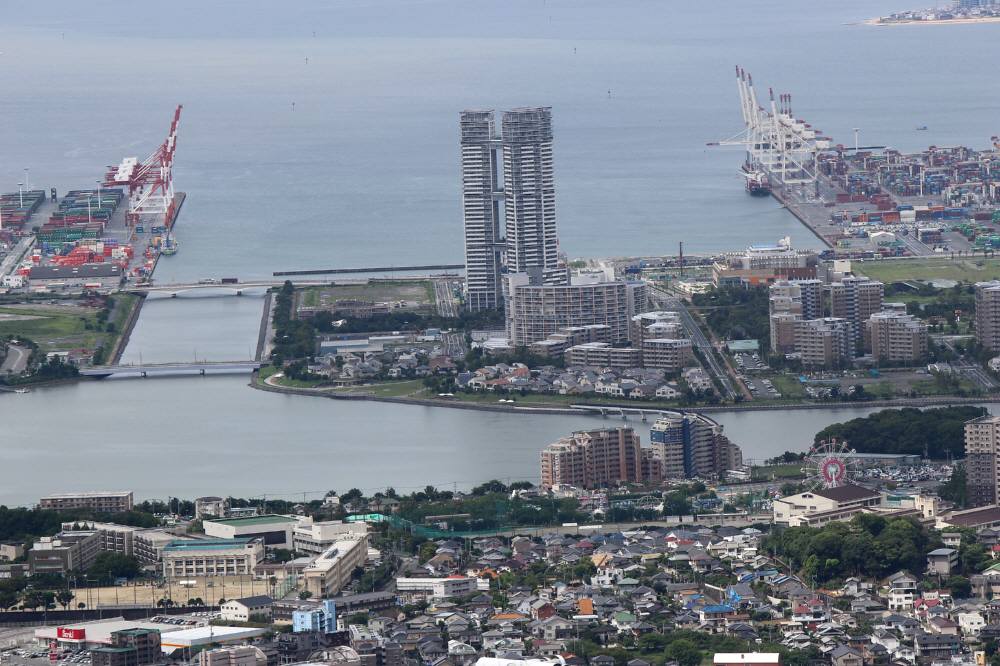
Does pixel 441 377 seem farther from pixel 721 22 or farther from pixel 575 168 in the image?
pixel 721 22

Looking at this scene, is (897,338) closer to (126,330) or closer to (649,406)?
(649,406)

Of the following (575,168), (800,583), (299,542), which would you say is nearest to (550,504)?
(299,542)

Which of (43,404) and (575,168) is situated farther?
(575,168)

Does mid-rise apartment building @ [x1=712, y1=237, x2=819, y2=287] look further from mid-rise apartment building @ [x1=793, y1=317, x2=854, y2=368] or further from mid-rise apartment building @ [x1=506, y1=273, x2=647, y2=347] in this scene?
mid-rise apartment building @ [x1=793, y1=317, x2=854, y2=368]

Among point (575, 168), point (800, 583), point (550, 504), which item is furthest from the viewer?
point (575, 168)

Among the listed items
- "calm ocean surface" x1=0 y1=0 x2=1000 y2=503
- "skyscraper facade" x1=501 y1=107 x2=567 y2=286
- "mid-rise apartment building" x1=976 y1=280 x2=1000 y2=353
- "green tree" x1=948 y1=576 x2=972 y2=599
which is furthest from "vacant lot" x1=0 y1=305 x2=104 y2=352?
"green tree" x1=948 y1=576 x2=972 y2=599

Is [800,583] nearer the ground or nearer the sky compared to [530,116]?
nearer the ground

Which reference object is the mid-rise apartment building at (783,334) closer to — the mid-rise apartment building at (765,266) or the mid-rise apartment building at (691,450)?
the mid-rise apartment building at (765,266)
